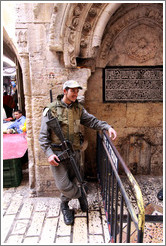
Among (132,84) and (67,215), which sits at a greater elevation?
(132,84)

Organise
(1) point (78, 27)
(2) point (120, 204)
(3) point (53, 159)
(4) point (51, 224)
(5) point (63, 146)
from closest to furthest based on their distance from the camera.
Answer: (2) point (120, 204) → (3) point (53, 159) → (5) point (63, 146) → (4) point (51, 224) → (1) point (78, 27)

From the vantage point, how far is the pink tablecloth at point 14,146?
3.23m

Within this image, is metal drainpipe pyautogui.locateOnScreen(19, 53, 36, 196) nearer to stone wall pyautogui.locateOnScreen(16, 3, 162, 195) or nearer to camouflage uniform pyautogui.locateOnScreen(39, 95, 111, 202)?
stone wall pyautogui.locateOnScreen(16, 3, 162, 195)

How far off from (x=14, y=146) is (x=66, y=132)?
1581 millimetres

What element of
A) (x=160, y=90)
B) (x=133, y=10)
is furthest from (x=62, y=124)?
(x=133, y=10)

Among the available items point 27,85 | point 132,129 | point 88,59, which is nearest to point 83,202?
point 132,129

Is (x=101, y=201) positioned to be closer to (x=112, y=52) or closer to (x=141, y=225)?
(x=141, y=225)

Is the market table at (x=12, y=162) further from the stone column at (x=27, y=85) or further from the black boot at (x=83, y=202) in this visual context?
the black boot at (x=83, y=202)

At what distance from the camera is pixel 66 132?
95.0 inches

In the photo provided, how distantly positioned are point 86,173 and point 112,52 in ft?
8.11

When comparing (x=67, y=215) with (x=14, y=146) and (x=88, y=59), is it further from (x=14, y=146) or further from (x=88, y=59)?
(x=88, y=59)

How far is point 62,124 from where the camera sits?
7.80 ft

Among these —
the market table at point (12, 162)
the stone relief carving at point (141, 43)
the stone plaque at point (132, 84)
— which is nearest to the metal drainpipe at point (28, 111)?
the market table at point (12, 162)

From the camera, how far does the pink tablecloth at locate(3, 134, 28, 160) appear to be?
10.6 ft
